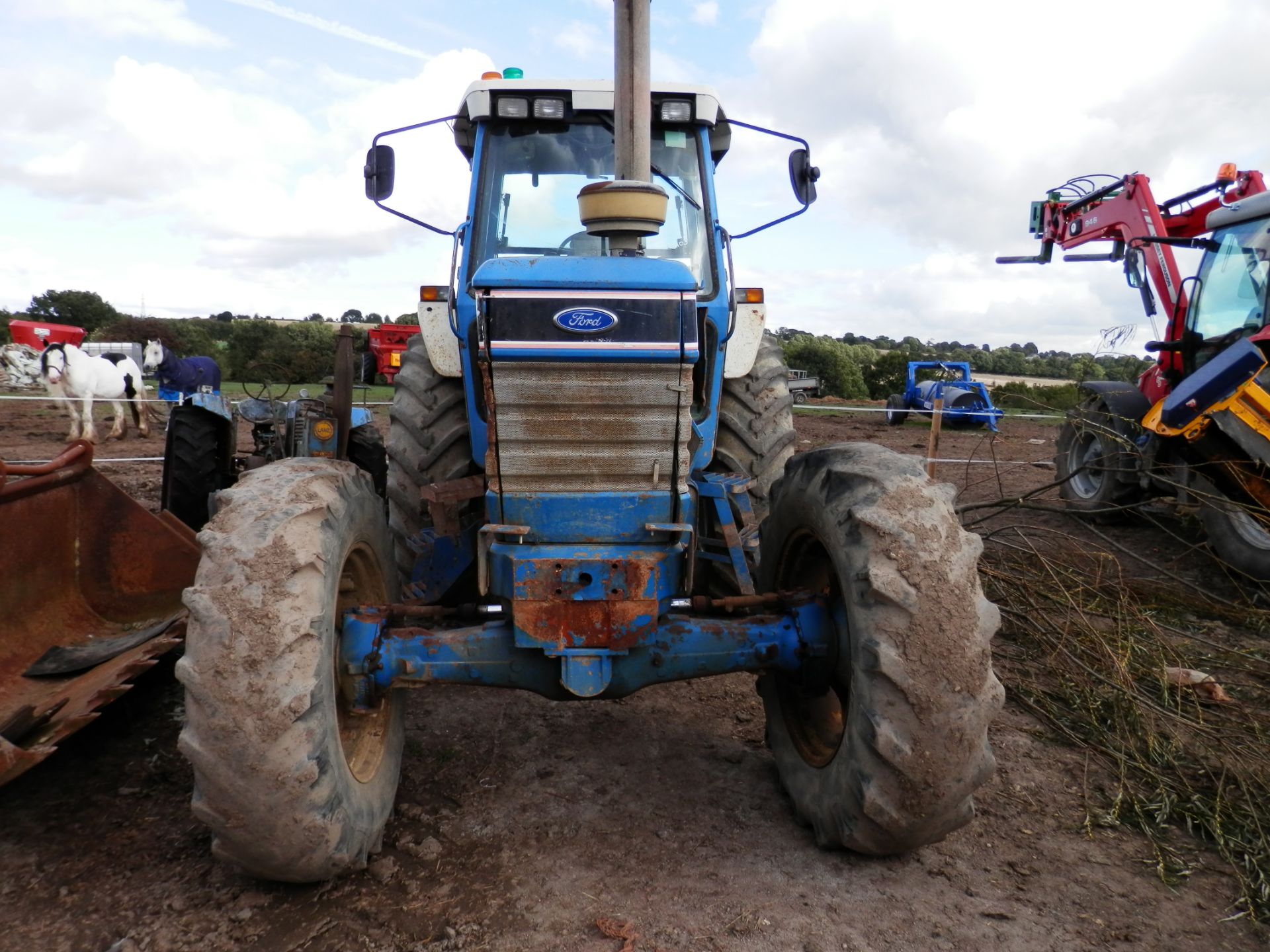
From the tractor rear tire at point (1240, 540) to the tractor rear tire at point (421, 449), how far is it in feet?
16.0

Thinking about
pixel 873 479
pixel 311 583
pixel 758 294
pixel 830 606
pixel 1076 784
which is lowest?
pixel 1076 784

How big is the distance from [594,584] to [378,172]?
2.53m

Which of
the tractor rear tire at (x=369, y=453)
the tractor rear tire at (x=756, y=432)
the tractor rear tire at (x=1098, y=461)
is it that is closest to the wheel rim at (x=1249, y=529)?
the tractor rear tire at (x=1098, y=461)

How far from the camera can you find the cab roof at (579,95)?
169 inches

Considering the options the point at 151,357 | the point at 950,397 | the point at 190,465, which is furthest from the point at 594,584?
the point at 151,357

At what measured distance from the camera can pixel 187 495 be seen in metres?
5.82

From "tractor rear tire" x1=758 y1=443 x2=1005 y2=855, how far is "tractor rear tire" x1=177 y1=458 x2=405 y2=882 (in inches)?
57.7

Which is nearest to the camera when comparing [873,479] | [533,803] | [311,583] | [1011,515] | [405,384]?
[311,583]

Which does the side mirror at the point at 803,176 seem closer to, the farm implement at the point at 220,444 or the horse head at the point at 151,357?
the farm implement at the point at 220,444

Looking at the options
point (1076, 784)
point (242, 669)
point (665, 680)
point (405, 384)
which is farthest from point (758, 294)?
point (242, 669)

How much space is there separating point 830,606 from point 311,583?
1.65 metres

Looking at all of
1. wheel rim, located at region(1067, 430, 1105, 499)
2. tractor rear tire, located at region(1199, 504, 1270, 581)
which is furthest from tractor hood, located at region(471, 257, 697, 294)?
wheel rim, located at region(1067, 430, 1105, 499)

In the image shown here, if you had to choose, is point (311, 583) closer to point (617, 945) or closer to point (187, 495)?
point (617, 945)

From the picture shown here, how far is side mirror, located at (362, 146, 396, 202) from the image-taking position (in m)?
4.41
